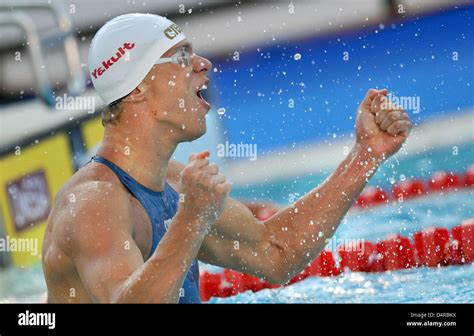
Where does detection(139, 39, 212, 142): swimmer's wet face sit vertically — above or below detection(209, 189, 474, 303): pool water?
above

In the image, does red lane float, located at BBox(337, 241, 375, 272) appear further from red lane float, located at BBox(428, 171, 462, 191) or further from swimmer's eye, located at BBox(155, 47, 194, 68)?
swimmer's eye, located at BBox(155, 47, 194, 68)

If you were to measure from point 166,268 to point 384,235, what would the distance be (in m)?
2.18

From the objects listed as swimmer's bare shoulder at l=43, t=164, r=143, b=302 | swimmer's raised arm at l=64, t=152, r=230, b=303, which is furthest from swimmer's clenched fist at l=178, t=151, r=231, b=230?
swimmer's bare shoulder at l=43, t=164, r=143, b=302

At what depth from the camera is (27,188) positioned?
3.10 metres

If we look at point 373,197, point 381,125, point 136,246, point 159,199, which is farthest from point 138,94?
point 373,197

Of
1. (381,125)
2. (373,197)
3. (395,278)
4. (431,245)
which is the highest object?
(381,125)

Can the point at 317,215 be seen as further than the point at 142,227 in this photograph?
Yes

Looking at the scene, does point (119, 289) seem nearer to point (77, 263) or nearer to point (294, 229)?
point (77, 263)

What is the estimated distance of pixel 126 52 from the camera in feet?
5.90

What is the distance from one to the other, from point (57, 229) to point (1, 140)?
163cm

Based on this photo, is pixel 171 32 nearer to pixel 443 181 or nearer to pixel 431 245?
pixel 431 245

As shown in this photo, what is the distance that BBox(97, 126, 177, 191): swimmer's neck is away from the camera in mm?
1695

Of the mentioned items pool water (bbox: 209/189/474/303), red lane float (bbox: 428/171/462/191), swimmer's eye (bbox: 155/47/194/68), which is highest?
swimmer's eye (bbox: 155/47/194/68)
